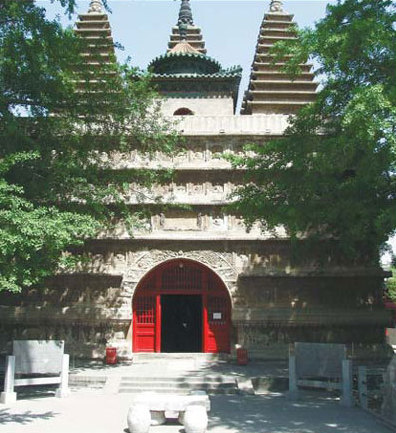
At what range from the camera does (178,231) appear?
1747 cm

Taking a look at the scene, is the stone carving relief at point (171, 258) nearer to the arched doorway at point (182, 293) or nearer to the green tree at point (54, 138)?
the arched doorway at point (182, 293)

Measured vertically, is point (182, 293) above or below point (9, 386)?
above

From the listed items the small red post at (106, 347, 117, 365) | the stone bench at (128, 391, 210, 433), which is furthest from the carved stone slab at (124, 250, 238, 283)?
the stone bench at (128, 391, 210, 433)

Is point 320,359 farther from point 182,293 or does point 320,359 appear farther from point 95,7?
point 95,7

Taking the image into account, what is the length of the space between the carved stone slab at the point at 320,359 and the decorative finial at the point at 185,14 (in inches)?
928

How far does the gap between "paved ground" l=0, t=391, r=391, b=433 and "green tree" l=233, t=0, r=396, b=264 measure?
412cm

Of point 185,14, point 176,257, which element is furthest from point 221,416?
point 185,14

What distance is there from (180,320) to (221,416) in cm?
1219

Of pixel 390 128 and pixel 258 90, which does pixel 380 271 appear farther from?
pixel 258 90

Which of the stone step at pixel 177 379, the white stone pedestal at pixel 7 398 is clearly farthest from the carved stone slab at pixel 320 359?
the white stone pedestal at pixel 7 398

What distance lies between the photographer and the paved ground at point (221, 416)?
927 centimetres

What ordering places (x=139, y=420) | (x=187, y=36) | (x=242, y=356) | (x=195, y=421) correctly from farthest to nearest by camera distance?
(x=187, y=36) → (x=242, y=356) → (x=139, y=420) → (x=195, y=421)

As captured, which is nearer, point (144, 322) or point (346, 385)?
point (346, 385)

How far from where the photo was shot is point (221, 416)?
10383 mm
